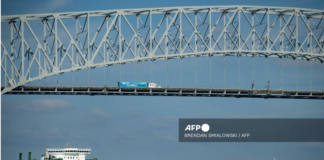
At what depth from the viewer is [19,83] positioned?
7462cm

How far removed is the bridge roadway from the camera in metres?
80.1

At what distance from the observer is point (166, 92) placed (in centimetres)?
8856

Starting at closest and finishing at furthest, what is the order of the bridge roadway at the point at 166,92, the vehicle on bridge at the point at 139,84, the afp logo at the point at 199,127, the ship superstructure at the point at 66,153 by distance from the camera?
the afp logo at the point at 199,127
the bridge roadway at the point at 166,92
the vehicle on bridge at the point at 139,84
the ship superstructure at the point at 66,153

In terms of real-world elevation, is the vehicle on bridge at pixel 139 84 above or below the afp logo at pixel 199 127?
above

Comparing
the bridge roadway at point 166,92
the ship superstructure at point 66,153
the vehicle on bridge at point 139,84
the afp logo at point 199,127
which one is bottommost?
the ship superstructure at point 66,153

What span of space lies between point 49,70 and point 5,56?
217 inches

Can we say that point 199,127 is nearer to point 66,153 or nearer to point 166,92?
point 166,92

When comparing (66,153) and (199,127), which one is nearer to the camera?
(199,127)

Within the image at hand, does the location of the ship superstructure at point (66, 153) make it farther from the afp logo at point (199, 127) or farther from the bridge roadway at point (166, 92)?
the afp logo at point (199, 127)

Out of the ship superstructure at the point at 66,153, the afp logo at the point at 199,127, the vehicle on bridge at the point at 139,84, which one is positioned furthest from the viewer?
the ship superstructure at the point at 66,153

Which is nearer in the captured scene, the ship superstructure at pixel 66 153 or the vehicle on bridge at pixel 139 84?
the vehicle on bridge at pixel 139 84

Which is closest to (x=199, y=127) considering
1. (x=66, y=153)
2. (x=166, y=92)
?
(x=166, y=92)

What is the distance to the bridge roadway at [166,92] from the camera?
3154 inches

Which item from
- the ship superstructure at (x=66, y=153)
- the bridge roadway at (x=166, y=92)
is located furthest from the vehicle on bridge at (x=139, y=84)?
the ship superstructure at (x=66, y=153)
